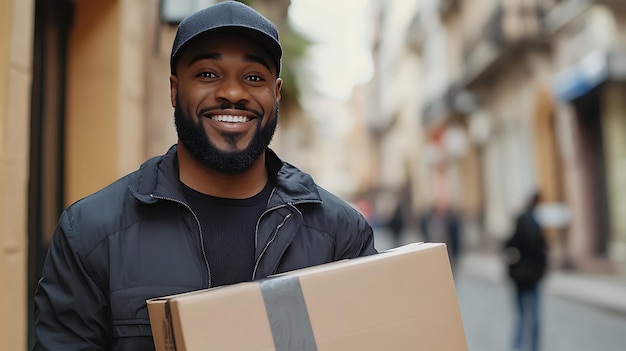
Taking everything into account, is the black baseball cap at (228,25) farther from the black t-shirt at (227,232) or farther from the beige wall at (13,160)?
the beige wall at (13,160)

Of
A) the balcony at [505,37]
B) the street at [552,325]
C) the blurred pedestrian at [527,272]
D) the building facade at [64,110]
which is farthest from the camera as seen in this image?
the balcony at [505,37]

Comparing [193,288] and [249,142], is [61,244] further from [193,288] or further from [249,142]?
[249,142]

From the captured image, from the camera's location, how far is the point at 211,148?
1.69 metres

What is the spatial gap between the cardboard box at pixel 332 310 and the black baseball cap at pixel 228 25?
1.93 feet

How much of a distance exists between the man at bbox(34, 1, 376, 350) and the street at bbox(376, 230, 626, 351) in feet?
17.7

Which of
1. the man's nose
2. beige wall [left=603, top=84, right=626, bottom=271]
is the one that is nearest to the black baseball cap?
the man's nose

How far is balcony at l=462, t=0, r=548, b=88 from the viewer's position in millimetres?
16297

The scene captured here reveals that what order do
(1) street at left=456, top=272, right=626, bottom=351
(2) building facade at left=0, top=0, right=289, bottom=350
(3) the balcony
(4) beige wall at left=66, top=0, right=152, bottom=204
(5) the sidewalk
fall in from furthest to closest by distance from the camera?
(3) the balcony < (5) the sidewalk < (1) street at left=456, top=272, right=626, bottom=351 < (4) beige wall at left=66, top=0, right=152, bottom=204 < (2) building facade at left=0, top=0, right=289, bottom=350

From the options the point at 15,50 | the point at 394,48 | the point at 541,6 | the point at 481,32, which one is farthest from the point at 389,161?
the point at 15,50

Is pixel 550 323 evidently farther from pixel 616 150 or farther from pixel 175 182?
pixel 175 182

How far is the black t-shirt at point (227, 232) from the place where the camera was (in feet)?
5.45

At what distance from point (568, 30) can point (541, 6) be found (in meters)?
2.24

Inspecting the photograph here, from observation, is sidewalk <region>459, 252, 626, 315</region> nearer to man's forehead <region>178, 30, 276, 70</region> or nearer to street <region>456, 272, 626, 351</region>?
street <region>456, 272, 626, 351</region>

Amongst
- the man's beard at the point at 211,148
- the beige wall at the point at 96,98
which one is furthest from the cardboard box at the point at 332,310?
the beige wall at the point at 96,98
